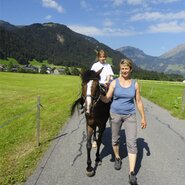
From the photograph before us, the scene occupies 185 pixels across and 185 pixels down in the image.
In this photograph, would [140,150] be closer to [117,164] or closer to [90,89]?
[117,164]

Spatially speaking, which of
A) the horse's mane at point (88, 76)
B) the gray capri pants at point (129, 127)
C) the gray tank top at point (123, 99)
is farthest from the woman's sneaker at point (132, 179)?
the horse's mane at point (88, 76)

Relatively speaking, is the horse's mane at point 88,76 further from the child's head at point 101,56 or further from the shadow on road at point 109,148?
the child's head at point 101,56

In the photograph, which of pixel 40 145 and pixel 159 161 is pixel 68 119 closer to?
pixel 40 145

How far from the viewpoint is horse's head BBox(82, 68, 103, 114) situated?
581 cm

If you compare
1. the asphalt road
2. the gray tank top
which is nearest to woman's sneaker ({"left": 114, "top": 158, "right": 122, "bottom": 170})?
the asphalt road

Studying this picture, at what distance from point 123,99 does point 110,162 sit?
1886mm

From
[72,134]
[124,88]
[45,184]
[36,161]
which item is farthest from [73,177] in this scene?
[72,134]

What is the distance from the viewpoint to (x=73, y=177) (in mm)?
6055

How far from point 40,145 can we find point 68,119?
208 inches

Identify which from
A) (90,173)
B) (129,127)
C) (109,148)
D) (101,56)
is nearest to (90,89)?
(129,127)

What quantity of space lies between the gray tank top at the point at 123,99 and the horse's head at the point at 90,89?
423 mm

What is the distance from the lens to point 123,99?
6121 mm

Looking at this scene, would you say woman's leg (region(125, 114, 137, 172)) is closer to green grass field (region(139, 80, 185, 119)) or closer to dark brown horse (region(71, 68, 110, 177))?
dark brown horse (region(71, 68, 110, 177))

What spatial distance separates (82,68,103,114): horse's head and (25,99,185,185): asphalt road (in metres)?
1.50
